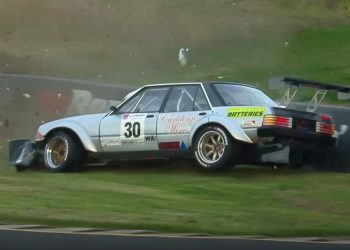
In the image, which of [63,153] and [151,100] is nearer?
[151,100]

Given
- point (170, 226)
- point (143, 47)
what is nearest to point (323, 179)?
point (170, 226)

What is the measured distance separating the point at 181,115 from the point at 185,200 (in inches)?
102

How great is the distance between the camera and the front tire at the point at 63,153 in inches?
645

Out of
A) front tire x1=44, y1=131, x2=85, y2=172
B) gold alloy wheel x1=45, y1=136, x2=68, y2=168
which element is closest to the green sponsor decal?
front tire x1=44, y1=131, x2=85, y2=172

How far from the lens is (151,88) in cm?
1622

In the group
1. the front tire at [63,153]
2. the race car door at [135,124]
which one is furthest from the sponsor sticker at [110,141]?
the front tire at [63,153]

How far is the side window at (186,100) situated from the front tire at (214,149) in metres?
0.53

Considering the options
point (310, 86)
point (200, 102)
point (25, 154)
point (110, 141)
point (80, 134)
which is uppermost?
point (310, 86)

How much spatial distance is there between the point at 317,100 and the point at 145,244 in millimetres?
7475

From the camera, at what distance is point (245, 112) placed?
48.8 ft

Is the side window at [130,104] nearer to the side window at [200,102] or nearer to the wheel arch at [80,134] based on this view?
the wheel arch at [80,134]

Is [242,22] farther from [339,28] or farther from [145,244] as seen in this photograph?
[145,244]

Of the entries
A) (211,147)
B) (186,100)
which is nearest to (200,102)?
(186,100)

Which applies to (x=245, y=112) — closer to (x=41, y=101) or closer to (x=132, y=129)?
(x=132, y=129)
